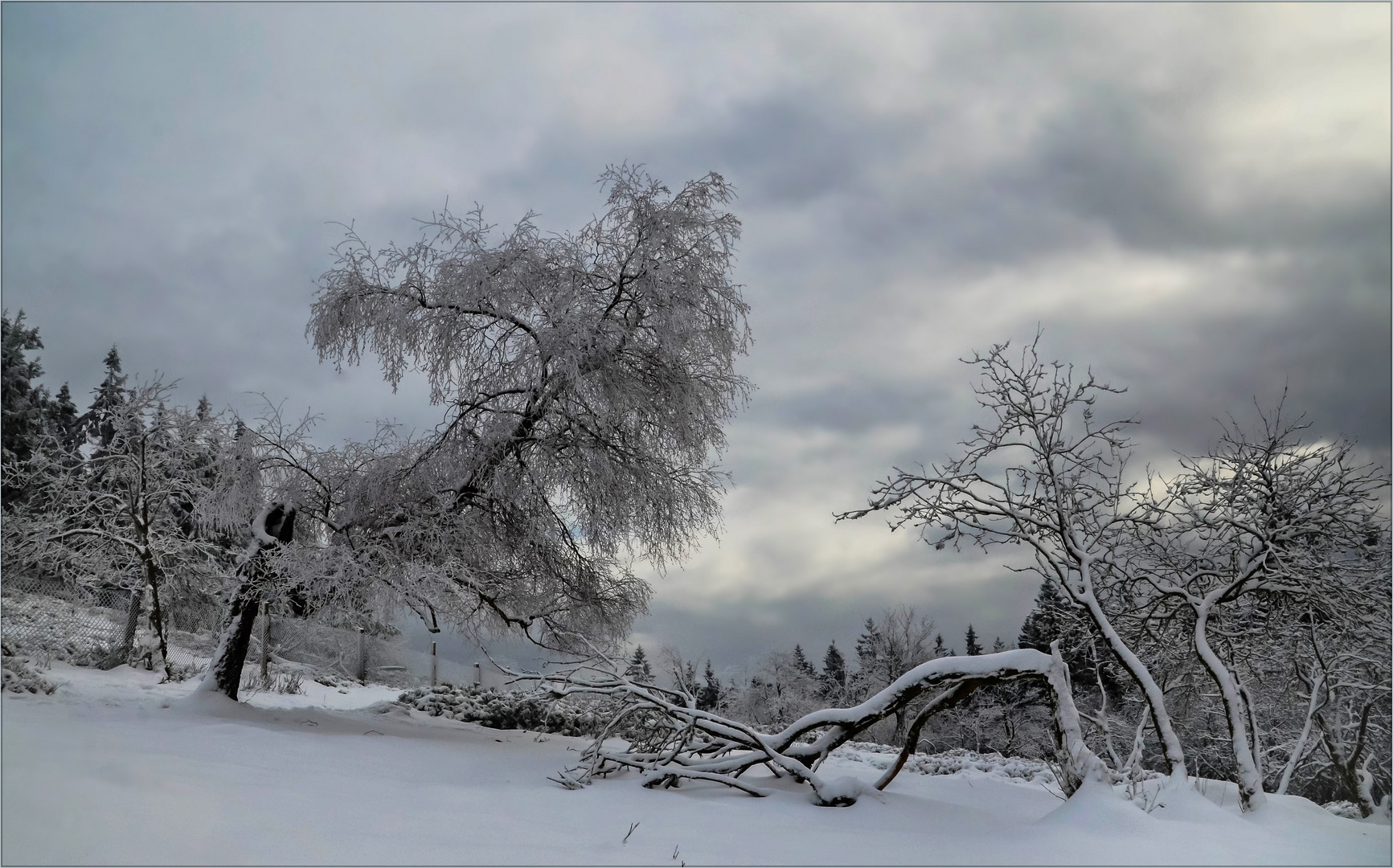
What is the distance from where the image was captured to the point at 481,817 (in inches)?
172

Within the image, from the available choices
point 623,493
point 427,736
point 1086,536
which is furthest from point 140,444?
point 1086,536

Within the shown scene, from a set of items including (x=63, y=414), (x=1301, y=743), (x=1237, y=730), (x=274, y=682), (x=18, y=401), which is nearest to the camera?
(x=1237, y=730)

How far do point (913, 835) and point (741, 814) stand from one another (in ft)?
3.32

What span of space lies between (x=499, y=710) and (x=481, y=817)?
7959 millimetres

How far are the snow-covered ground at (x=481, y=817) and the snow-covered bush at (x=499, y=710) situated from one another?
4671mm

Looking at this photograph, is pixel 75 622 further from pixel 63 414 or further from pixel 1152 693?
pixel 1152 693

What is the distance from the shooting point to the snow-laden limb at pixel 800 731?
557 centimetres

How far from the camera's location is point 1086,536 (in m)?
6.97

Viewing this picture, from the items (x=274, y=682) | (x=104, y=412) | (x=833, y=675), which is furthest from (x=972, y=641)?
(x=104, y=412)

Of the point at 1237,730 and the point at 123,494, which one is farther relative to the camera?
the point at 123,494

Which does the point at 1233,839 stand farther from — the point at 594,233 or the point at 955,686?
the point at 594,233

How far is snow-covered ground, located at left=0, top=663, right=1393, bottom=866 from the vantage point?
10.3 feet

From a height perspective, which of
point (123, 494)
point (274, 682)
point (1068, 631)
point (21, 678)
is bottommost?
point (274, 682)

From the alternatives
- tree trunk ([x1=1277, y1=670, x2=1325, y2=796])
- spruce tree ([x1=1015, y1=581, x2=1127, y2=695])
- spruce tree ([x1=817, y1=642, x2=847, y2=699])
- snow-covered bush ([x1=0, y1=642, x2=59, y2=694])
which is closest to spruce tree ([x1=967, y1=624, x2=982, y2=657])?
spruce tree ([x1=817, y1=642, x2=847, y2=699])
